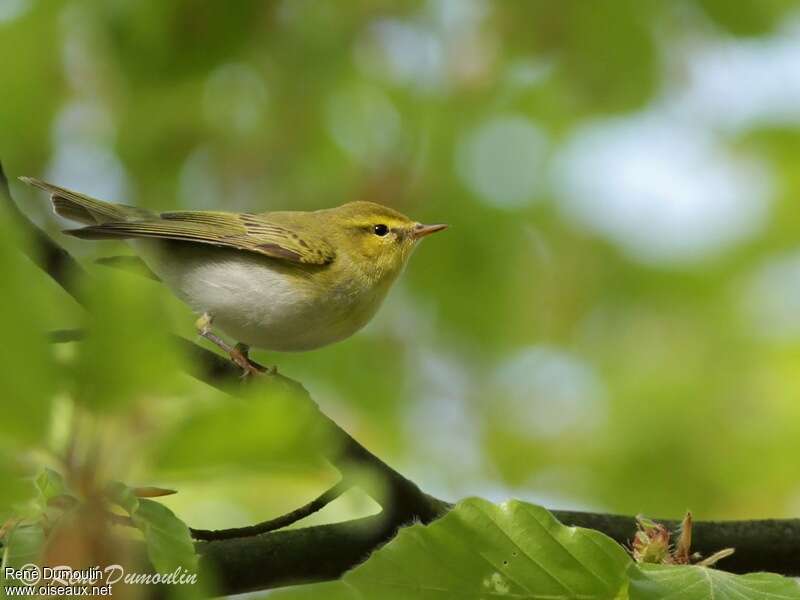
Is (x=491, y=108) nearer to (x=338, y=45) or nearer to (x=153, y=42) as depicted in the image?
(x=338, y=45)

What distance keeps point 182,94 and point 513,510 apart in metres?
3.94

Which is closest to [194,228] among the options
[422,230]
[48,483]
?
[422,230]

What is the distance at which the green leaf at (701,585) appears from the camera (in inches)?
66.7

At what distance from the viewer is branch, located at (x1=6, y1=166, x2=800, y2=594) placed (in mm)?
2119

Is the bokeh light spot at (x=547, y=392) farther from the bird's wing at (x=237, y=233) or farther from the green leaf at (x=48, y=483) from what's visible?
the green leaf at (x=48, y=483)

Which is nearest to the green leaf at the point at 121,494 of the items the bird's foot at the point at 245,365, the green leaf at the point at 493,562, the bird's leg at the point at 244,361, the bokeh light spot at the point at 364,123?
the green leaf at the point at 493,562

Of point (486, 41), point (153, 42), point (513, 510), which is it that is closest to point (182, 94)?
point (153, 42)

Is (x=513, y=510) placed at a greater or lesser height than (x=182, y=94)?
lesser

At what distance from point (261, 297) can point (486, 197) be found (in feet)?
7.54

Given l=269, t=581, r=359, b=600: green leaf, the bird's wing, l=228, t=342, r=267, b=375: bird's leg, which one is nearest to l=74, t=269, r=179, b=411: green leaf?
l=269, t=581, r=359, b=600: green leaf

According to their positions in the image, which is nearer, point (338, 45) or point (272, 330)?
point (272, 330)

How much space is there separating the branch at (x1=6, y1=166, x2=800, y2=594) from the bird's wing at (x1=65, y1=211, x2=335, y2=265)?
162 cm

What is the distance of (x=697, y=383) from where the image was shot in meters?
6.93

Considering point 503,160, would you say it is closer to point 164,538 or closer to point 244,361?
point 244,361
